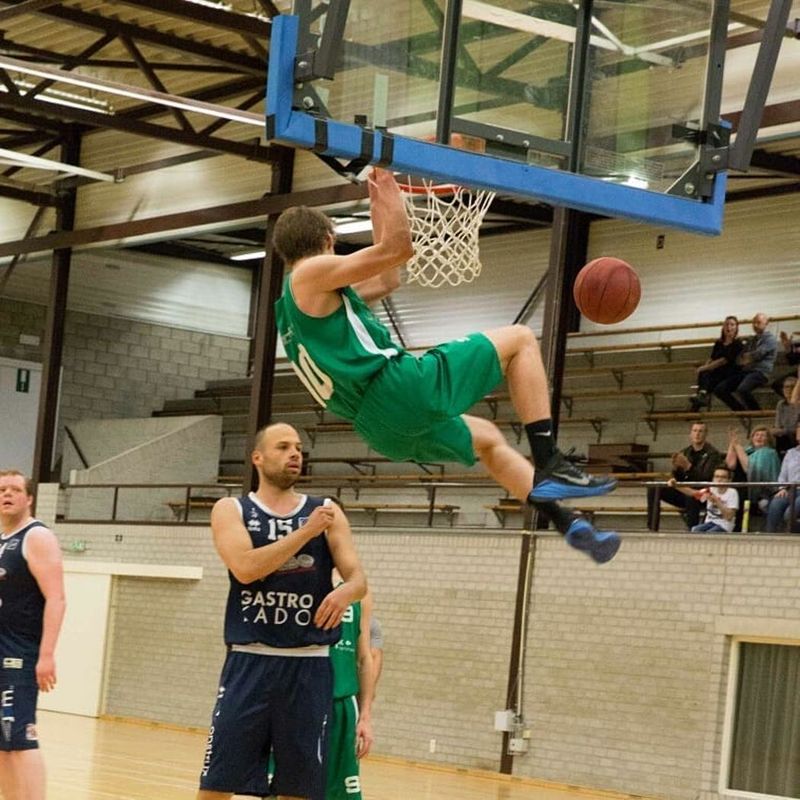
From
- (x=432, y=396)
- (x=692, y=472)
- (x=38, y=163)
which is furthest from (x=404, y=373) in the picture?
(x=38, y=163)

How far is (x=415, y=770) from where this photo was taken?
15.5 metres

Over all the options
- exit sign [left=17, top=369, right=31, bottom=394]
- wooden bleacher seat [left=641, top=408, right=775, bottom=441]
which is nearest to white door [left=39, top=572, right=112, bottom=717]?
exit sign [left=17, top=369, right=31, bottom=394]

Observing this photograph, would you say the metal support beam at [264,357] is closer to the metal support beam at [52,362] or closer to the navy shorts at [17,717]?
the metal support beam at [52,362]

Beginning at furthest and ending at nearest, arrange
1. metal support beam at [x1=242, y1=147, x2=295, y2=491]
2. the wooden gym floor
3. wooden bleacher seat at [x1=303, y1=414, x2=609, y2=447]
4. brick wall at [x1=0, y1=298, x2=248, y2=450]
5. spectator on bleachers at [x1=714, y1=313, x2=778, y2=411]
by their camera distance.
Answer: brick wall at [x1=0, y1=298, x2=248, y2=450]
wooden bleacher seat at [x1=303, y1=414, x2=609, y2=447]
metal support beam at [x1=242, y1=147, x2=295, y2=491]
spectator on bleachers at [x1=714, y1=313, x2=778, y2=411]
the wooden gym floor

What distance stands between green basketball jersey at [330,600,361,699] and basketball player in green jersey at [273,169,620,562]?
1179 millimetres

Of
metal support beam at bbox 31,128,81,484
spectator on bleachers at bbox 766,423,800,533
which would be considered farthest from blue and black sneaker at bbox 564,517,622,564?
metal support beam at bbox 31,128,81,484

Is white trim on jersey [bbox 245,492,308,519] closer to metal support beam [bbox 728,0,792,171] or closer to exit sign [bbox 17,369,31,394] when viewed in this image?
metal support beam [bbox 728,0,792,171]

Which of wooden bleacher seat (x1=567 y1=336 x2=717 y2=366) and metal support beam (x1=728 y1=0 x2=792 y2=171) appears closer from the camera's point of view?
metal support beam (x1=728 y1=0 x2=792 y2=171)

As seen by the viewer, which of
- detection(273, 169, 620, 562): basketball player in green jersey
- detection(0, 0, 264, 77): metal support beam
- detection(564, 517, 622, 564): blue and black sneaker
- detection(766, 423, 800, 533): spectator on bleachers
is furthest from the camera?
detection(0, 0, 264, 77): metal support beam

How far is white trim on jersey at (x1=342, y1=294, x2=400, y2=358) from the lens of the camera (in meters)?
5.59

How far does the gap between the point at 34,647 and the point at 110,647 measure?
12.5m

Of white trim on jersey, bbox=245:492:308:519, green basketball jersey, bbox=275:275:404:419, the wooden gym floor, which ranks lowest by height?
the wooden gym floor

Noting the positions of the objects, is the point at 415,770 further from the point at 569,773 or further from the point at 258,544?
the point at 258,544

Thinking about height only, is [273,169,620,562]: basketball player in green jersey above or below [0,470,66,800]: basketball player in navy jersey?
above
